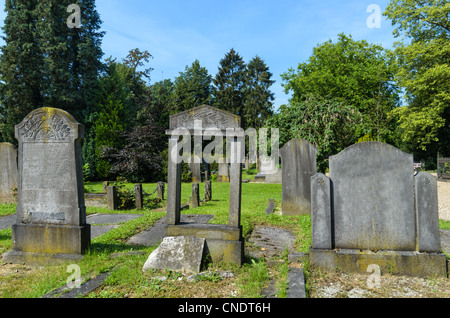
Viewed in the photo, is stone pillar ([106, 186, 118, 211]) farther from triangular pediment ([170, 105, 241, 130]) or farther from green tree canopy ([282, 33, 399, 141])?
green tree canopy ([282, 33, 399, 141])

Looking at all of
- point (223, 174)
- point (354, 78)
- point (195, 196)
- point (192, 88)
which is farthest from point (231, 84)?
point (195, 196)

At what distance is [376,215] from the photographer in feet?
15.2

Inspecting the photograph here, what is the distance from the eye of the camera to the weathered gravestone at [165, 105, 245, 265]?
4836 millimetres

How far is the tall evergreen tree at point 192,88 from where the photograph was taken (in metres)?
39.9

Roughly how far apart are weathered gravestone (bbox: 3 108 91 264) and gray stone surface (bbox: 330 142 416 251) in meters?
4.10

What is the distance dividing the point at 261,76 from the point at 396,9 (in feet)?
73.6

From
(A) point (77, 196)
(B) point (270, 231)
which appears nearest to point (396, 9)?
(B) point (270, 231)

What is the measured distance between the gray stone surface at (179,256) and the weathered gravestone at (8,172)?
9609 mm

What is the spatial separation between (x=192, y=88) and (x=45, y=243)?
1494 inches

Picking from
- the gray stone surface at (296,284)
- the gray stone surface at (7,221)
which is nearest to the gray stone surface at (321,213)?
the gray stone surface at (296,284)

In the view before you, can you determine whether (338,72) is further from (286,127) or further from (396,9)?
(286,127)

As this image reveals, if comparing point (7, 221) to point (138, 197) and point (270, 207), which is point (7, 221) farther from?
point (270, 207)

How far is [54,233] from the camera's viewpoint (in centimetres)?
516

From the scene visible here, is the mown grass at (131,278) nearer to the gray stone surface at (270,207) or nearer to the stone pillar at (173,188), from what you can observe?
the stone pillar at (173,188)
